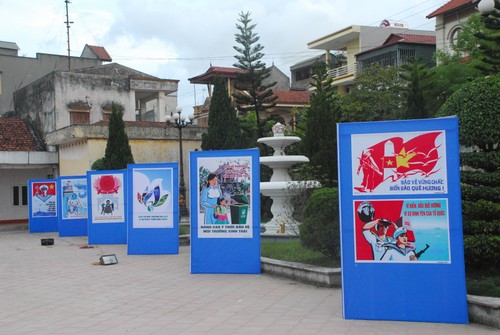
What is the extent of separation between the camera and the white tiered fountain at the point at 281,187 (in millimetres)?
13141

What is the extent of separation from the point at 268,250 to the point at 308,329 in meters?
5.30

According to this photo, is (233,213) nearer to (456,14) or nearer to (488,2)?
(488,2)

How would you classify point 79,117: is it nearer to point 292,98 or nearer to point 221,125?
point 221,125

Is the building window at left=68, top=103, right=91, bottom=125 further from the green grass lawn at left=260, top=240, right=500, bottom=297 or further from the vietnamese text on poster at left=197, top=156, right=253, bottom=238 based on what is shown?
the vietnamese text on poster at left=197, top=156, right=253, bottom=238

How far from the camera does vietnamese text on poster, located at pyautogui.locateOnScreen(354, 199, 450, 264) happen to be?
233 inches

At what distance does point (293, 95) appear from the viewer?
39500mm

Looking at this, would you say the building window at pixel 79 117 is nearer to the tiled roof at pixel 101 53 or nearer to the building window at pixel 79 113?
the building window at pixel 79 113

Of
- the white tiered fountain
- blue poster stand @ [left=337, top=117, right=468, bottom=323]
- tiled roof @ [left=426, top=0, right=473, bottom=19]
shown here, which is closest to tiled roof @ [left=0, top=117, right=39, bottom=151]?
the white tiered fountain

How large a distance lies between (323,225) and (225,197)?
183 cm

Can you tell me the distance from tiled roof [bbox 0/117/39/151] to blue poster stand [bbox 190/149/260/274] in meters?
20.4

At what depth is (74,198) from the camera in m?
18.8

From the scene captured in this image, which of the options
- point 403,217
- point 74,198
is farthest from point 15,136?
point 403,217

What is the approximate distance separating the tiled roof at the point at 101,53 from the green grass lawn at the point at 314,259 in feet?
98.3

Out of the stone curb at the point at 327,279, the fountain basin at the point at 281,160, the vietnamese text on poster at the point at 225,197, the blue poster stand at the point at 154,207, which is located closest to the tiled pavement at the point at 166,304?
the stone curb at the point at 327,279
